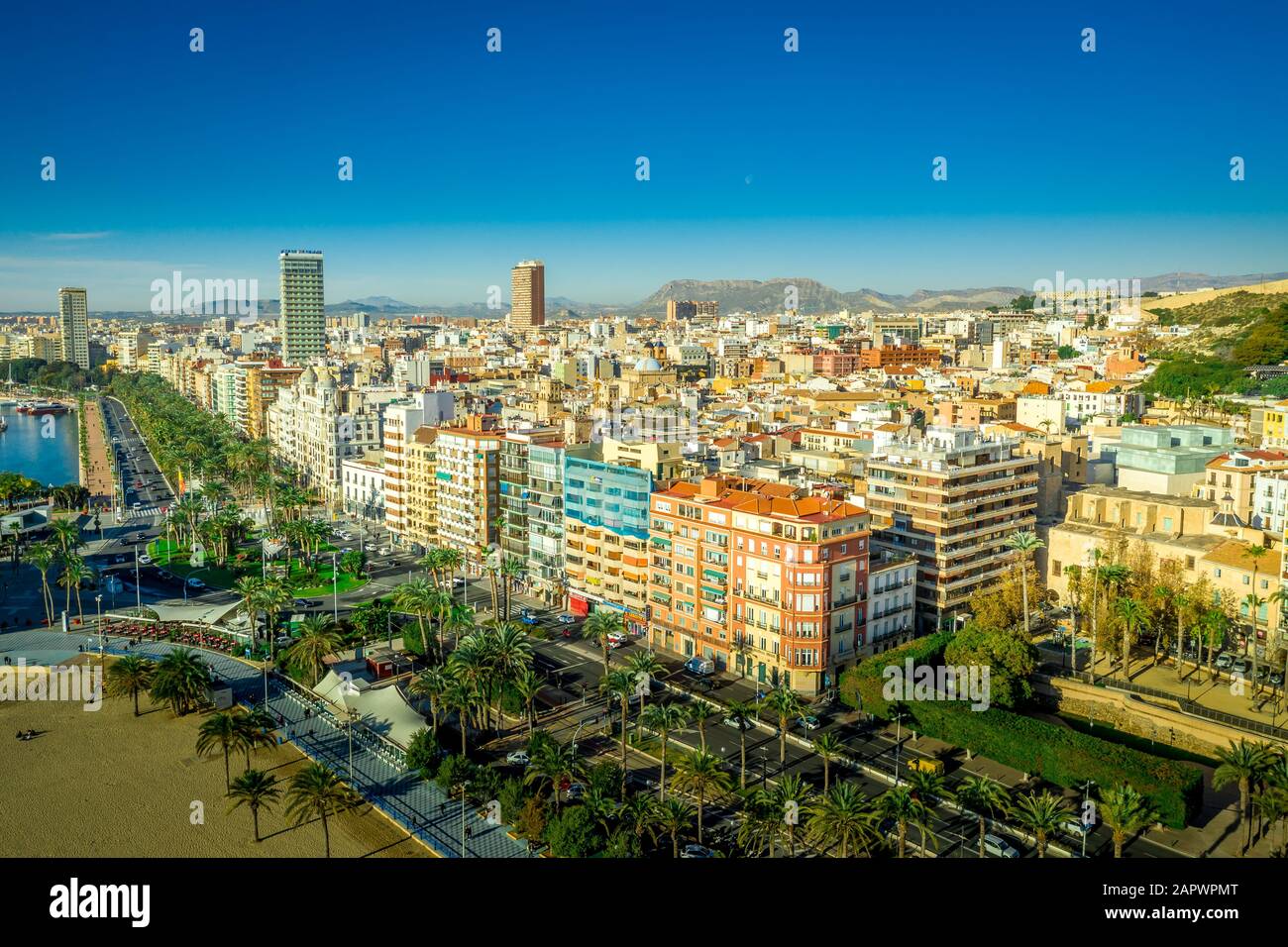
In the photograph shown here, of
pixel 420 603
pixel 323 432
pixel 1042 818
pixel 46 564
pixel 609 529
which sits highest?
pixel 323 432

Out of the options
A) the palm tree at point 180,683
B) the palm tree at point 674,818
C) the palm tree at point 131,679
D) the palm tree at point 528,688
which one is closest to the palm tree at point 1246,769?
the palm tree at point 674,818

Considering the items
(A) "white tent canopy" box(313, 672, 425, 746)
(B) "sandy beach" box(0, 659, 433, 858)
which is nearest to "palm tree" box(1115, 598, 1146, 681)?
(A) "white tent canopy" box(313, 672, 425, 746)

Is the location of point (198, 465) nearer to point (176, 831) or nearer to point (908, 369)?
point (176, 831)

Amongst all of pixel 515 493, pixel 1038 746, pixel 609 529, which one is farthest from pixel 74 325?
pixel 1038 746

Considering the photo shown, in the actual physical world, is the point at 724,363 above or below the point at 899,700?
above

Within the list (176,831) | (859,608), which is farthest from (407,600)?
(859,608)

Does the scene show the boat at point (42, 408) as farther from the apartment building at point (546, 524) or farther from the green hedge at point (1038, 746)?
the green hedge at point (1038, 746)

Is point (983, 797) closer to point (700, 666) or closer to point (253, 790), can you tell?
point (700, 666)
